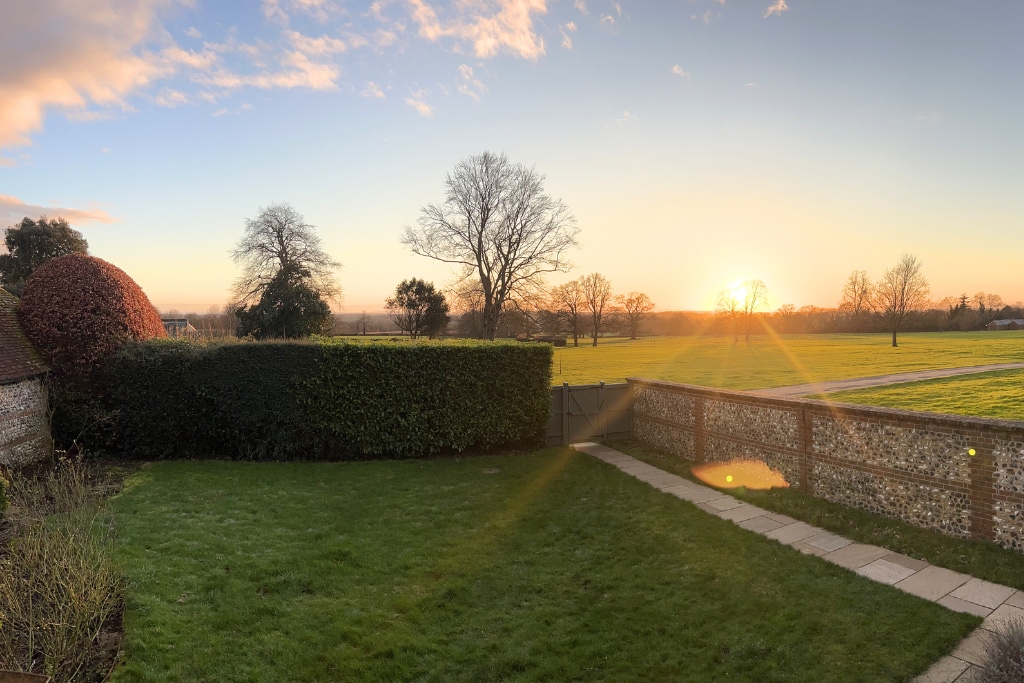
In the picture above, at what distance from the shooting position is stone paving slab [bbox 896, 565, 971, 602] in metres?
5.41

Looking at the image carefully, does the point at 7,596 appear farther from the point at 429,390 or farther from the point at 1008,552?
the point at 1008,552

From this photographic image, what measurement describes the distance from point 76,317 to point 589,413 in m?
13.0

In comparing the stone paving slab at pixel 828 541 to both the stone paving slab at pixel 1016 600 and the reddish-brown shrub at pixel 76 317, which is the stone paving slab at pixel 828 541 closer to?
the stone paving slab at pixel 1016 600

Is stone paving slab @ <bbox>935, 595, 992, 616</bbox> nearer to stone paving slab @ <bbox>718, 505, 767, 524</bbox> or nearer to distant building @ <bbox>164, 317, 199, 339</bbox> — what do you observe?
stone paving slab @ <bbox>718, 505, 767, 524</bbox>

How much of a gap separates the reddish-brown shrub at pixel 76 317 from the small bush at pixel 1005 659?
15683 mm

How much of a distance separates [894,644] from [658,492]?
4.72m

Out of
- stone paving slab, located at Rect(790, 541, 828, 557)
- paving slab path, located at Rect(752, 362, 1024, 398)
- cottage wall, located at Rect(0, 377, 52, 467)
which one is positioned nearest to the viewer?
stone paving slab, located at Rect(790, 541, 828, 557)

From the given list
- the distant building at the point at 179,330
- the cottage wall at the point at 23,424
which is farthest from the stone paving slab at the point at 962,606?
the cottage wall at the point at 23,424

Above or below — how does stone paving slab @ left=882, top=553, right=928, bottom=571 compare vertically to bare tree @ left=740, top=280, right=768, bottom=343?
below

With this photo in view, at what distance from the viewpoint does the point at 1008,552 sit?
6.04 metres

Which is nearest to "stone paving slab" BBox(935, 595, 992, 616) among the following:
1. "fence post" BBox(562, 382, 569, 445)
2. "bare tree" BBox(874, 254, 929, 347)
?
"fence post" BBox(562, 382, 569, 445)

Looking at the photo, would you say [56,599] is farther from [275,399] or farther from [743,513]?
[743,513]

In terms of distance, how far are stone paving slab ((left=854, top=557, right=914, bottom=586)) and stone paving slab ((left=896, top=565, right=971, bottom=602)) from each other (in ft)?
0.25

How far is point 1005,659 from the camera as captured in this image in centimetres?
381
